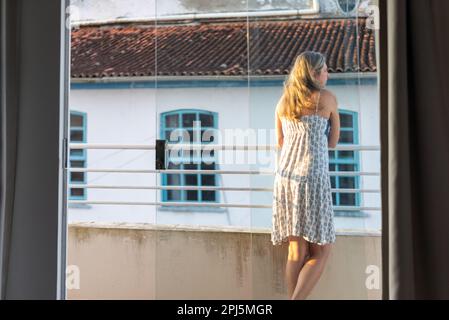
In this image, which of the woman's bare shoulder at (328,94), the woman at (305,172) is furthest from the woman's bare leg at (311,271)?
the woman's bare shoulder at (328,94)

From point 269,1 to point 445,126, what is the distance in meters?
1.01

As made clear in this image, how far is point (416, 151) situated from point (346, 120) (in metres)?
0.38

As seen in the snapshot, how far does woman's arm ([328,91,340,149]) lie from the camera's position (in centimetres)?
196

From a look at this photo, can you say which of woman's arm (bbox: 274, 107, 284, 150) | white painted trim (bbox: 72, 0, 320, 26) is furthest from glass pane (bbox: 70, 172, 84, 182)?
woman's arm (bbox: 274, 107, 284, 150)

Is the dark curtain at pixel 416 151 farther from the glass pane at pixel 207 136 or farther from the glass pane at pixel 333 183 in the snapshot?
the glass pane at pixel 207 136

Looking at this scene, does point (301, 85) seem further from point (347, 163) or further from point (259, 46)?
point (347, 163)

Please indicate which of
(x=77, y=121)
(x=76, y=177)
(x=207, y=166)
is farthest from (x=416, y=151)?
(x=76, y=177)

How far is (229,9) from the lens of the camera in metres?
2.52

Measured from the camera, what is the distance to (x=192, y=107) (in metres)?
2.30

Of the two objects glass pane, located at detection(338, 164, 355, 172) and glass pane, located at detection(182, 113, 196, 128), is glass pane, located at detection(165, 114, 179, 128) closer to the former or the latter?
glass pane, located at detection(182, 113, 196, 128)

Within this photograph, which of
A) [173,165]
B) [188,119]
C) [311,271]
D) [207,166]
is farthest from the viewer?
[207,166]
